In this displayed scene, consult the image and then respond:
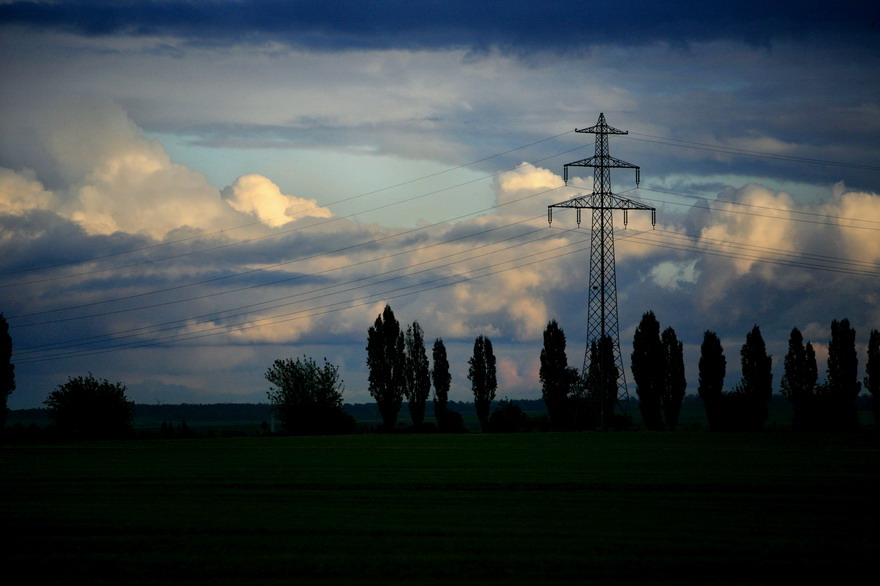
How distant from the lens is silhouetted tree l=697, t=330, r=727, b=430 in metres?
94.2

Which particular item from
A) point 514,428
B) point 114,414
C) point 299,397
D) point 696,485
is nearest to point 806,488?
point 696,485

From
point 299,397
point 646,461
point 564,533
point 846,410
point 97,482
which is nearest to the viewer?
point 564,533

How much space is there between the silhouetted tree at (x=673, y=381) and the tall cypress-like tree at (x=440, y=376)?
2171cm

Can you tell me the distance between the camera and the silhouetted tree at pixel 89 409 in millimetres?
83875

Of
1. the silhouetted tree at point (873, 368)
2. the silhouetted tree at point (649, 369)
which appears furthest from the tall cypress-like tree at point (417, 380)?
the silhouetted tree at point (873, 368)

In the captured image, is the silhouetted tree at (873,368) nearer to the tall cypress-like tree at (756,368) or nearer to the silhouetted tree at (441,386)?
the tall cypress-like tree at (756,368)

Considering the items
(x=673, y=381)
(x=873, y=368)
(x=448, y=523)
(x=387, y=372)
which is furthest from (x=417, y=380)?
(x=448, y=523)

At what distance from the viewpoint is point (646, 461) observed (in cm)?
3928

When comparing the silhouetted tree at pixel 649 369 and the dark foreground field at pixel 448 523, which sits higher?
the silhouetted tree at pixel 649 369

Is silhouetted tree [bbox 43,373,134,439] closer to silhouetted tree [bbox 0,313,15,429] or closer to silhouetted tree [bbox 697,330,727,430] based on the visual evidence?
silhouetted tree [bbox 0,313,15,429]

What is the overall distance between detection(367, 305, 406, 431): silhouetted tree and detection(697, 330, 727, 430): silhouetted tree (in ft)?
97.2

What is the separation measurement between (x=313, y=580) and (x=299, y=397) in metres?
87.5

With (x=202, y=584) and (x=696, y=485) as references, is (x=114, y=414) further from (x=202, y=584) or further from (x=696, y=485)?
(x=202, y=584)

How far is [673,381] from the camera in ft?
310
